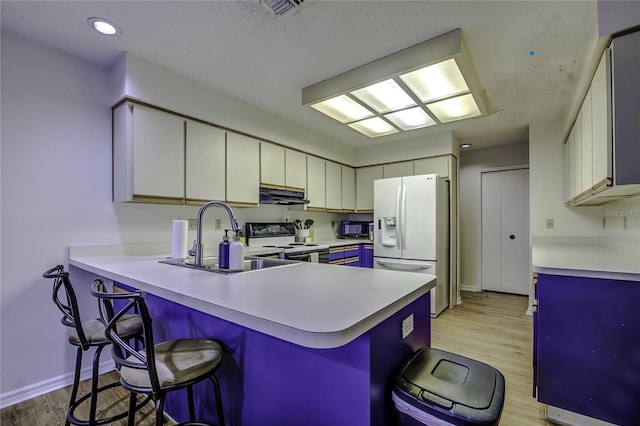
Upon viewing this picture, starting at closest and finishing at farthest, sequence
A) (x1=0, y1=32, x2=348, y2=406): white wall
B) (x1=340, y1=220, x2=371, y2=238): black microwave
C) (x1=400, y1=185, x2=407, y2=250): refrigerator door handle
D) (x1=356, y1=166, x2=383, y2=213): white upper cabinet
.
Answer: (x1=0, y1=32, x2=348, y2=406): white wall < (x1=400, y1=185, x2=407, y2=250): refrigerator door handle < (x1=356, y1=166, x2=383, y2=213): white upper cabinet < (x1=340, y1=220, x2=371, y2=238): black microwave

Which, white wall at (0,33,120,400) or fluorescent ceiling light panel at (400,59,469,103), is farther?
fluorescent ceiling light panel at (400,59,469,103)

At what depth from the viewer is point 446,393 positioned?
94 cm

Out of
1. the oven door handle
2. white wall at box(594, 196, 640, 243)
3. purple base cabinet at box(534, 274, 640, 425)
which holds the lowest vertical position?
purple base cabinet at box(534, 274, 640, 425)

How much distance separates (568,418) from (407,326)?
137cm

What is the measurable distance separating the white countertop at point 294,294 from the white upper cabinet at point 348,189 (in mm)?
2800

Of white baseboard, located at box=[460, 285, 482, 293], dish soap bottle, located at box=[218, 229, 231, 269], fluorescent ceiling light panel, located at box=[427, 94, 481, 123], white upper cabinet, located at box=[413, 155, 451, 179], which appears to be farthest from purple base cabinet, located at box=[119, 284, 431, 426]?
white baseboard, located at box=[460, 285, 482, 293]

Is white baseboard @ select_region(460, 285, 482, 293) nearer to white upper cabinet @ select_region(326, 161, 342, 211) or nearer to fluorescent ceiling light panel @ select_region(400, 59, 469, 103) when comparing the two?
white upper cabinet @ select_region(326, 161, 342, 211)

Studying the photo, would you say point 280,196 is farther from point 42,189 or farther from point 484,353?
point 484,353

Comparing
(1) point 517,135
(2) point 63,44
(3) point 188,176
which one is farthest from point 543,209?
(2) point 63,44

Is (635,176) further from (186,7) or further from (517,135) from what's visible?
(517,135)

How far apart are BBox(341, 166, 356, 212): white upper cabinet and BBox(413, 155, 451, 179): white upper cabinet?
101 cm

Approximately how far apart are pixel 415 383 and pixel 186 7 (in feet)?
7.34

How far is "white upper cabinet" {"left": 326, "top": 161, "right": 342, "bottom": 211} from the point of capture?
14.0 feet

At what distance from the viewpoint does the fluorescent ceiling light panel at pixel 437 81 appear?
2105 millimetres
